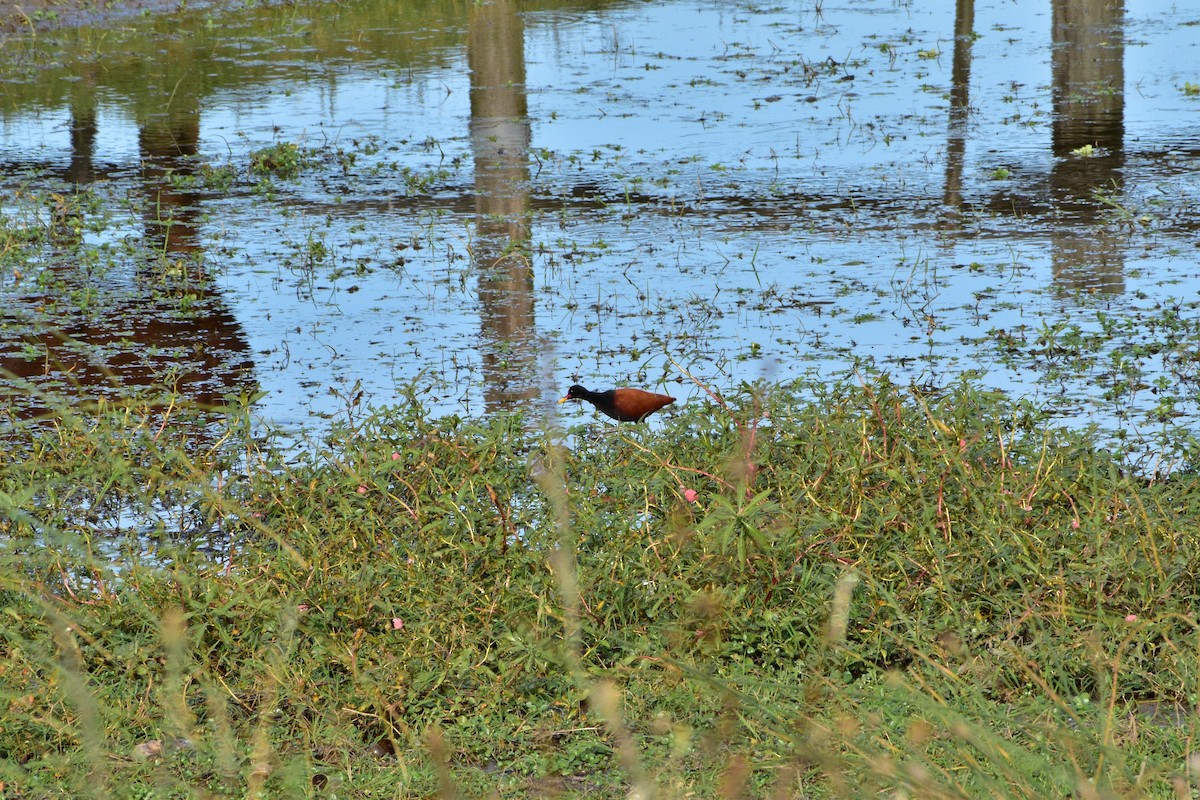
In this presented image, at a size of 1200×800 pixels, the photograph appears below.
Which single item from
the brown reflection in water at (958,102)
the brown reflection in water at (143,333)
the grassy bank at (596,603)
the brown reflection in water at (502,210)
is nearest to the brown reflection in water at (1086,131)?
the brown reflection in water at (958,102)

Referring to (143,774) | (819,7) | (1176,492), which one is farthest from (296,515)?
(819,7)

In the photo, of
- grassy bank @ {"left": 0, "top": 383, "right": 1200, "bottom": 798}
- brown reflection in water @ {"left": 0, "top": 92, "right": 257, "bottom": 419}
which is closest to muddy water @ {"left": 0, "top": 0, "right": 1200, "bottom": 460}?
brown reflection in water @ {"left": 0, "top": 92, "right": 257, "bottom": 419}

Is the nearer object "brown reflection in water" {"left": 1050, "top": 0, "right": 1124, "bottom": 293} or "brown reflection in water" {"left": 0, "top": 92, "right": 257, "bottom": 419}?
"brown reflection in water" {"left": 0, "top": 92, "right": 257, "bottom": 419}

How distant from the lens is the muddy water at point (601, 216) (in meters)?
6.37

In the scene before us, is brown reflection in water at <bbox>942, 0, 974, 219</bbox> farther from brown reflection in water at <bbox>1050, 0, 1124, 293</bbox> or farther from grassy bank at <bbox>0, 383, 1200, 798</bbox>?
grassy bank at <bbox>0, 383, 1200, 798</bbox>

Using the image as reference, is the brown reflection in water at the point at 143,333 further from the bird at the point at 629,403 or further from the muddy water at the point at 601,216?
the bird at the point at 629,403

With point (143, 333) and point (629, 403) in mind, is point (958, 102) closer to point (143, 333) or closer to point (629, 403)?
point (143, 333)

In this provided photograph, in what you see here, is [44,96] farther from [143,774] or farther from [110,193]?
[143,774]

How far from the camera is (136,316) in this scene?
23.8ft

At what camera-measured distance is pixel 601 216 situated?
8898 millimetres

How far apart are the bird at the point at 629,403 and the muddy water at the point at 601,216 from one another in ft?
0.39

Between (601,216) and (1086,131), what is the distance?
405 cm

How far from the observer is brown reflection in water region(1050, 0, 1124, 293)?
7.62 metres

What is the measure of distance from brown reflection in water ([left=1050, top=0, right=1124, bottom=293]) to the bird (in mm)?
2718
